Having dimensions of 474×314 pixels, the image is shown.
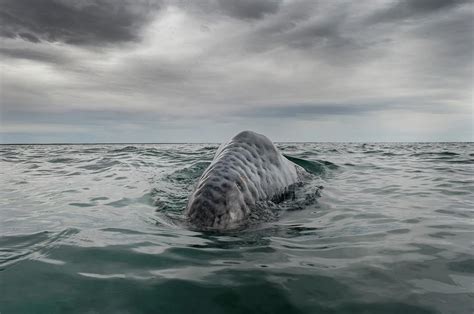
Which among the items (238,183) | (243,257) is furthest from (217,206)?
(243,257)

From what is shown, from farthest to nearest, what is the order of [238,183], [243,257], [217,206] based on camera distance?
[238,183]
[217,206]
[243,257]

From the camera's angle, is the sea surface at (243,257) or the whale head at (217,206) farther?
the whale head at (217,206)

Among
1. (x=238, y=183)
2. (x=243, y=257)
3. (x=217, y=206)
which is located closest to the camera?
(x=243, y=257)

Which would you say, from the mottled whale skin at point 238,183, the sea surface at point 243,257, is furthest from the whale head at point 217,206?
the sea surface at point 243,257

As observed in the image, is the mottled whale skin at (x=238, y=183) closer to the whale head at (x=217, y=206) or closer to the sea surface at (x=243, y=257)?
the whale head at (x=217, y=206)

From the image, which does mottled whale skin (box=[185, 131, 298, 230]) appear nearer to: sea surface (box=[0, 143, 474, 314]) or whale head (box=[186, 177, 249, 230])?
whale head (box=[186, 177, 249, 230])

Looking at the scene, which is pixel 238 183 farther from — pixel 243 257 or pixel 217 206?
pixel 243 257

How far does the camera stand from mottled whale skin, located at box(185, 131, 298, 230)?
16.3ft

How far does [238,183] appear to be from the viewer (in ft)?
17.9

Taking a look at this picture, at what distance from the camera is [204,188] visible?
5250mm

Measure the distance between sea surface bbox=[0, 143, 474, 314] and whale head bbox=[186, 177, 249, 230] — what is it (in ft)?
0.74

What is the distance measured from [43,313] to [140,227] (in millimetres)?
2390

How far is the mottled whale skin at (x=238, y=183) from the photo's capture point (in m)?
4.97

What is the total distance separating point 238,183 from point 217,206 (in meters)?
0.62
